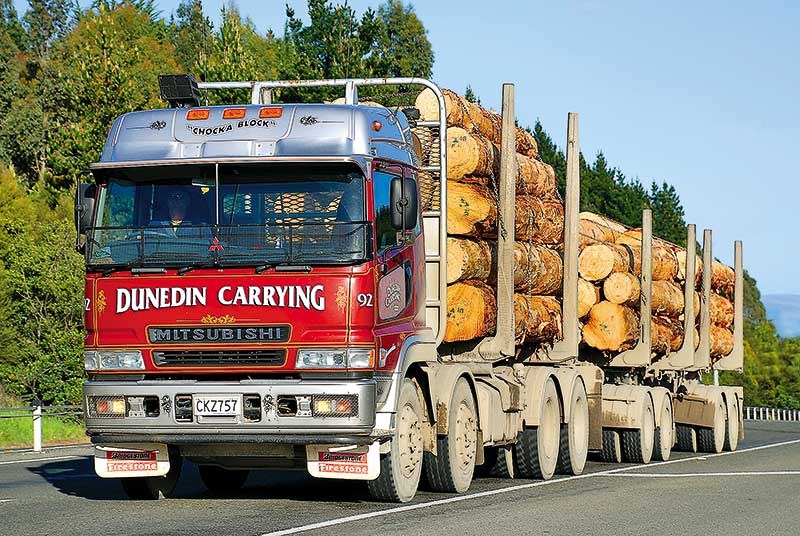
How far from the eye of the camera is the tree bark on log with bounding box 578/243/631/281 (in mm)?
21844

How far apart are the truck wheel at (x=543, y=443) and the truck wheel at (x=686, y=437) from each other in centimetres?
921

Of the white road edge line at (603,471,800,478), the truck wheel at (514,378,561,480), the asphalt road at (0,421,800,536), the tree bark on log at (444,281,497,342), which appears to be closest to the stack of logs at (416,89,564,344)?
the tree bark on log at (444,281,497,342)

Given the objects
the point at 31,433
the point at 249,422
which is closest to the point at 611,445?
the point at 249,422

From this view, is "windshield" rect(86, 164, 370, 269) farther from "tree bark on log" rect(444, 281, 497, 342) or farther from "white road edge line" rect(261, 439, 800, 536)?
"tree bark on log" rect(444, 281, 497, 342)

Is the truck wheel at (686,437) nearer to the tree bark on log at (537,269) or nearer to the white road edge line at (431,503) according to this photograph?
the white road edge line at (431,503)

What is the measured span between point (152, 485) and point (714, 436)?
15.1 m

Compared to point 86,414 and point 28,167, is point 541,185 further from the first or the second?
point 28,167

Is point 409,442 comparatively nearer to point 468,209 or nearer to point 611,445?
point 468,209

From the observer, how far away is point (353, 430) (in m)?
11.4

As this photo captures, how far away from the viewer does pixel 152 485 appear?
13320mm

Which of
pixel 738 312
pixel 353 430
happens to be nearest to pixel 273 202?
pixel 353 430

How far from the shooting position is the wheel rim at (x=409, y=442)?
40.9 ft

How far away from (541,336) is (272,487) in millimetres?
4121

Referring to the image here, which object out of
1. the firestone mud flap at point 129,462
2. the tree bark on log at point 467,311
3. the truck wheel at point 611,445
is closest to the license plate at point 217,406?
the firestone mud flap at point 129,462
